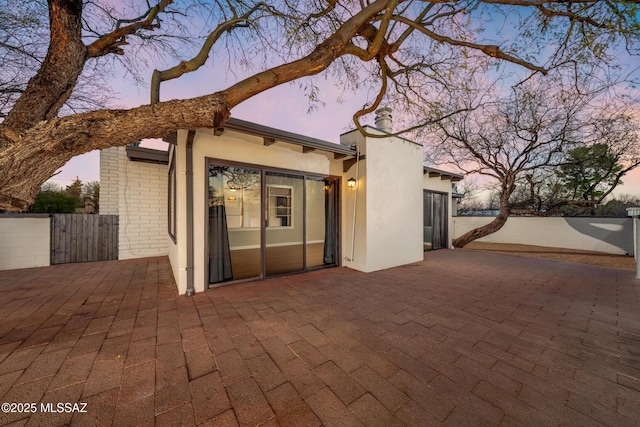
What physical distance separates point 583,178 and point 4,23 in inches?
660

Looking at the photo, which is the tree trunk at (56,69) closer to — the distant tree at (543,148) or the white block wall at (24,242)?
the white block wall at (24,242)

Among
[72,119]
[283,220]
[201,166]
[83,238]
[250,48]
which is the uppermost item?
[250,48]

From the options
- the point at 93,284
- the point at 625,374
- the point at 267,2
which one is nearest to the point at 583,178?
the point at 625,374

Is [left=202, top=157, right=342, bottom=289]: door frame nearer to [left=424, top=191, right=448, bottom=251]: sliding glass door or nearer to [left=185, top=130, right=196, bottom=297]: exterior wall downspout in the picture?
[left=185, top=130, right=196, bottom=297]: exterior wall downspout

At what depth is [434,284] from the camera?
13.0 feet

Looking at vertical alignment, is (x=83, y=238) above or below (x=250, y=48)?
below

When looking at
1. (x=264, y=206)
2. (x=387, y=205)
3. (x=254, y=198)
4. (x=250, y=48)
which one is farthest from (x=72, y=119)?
(x=387, y=205)

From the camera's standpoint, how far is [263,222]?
4152 mm

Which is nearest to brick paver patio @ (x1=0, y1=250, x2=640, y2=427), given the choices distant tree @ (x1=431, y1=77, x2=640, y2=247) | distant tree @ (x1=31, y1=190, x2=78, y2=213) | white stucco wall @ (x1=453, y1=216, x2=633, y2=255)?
distant tree @ (x1=31, y1=190, x2=78, y2=213)

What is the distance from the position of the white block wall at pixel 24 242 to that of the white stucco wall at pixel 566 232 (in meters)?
14.2

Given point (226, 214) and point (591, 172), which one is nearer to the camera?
point (226, 214)

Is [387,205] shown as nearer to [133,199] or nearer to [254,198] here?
[254,198]

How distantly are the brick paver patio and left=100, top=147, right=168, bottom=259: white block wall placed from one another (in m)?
2.19

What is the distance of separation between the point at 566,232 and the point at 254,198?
38.6ft
